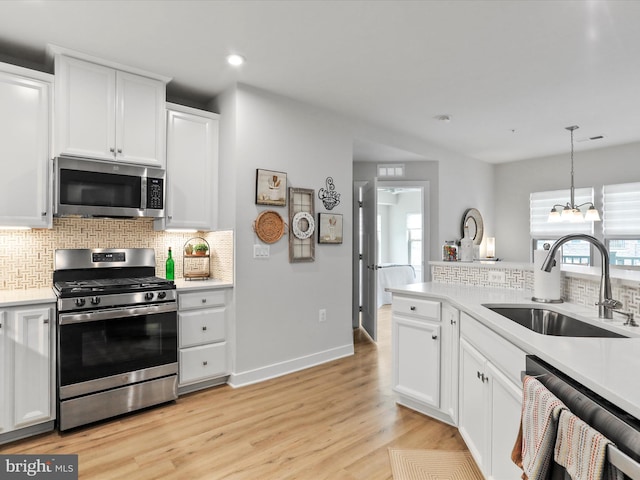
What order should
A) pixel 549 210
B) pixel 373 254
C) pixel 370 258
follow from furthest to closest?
1. pixel 549 210
2. pixel 370 258
3. pixel 373 254

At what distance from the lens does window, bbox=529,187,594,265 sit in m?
5.71

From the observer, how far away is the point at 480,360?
6.26ft

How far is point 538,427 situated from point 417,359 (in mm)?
1573

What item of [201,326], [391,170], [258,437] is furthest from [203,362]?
[391,170]

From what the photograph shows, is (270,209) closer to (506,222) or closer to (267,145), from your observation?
(267,145)

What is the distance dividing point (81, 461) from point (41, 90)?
2.41 m

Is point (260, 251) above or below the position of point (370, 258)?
above

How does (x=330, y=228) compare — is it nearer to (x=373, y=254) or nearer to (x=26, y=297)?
(x=373, y=254)

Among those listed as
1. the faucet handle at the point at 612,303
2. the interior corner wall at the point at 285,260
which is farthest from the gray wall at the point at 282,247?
the faucet handle at the point at 612,303

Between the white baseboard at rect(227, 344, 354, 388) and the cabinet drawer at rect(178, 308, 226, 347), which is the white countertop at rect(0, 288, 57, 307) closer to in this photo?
the cabinet drawer at rect(178, 308, 226, 347)

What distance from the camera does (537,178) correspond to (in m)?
6.23

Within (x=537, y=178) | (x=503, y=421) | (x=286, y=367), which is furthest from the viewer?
(x=537, y=178)

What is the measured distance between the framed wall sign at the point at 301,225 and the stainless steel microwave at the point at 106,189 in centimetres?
115

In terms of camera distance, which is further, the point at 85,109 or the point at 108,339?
the point at 85,109
